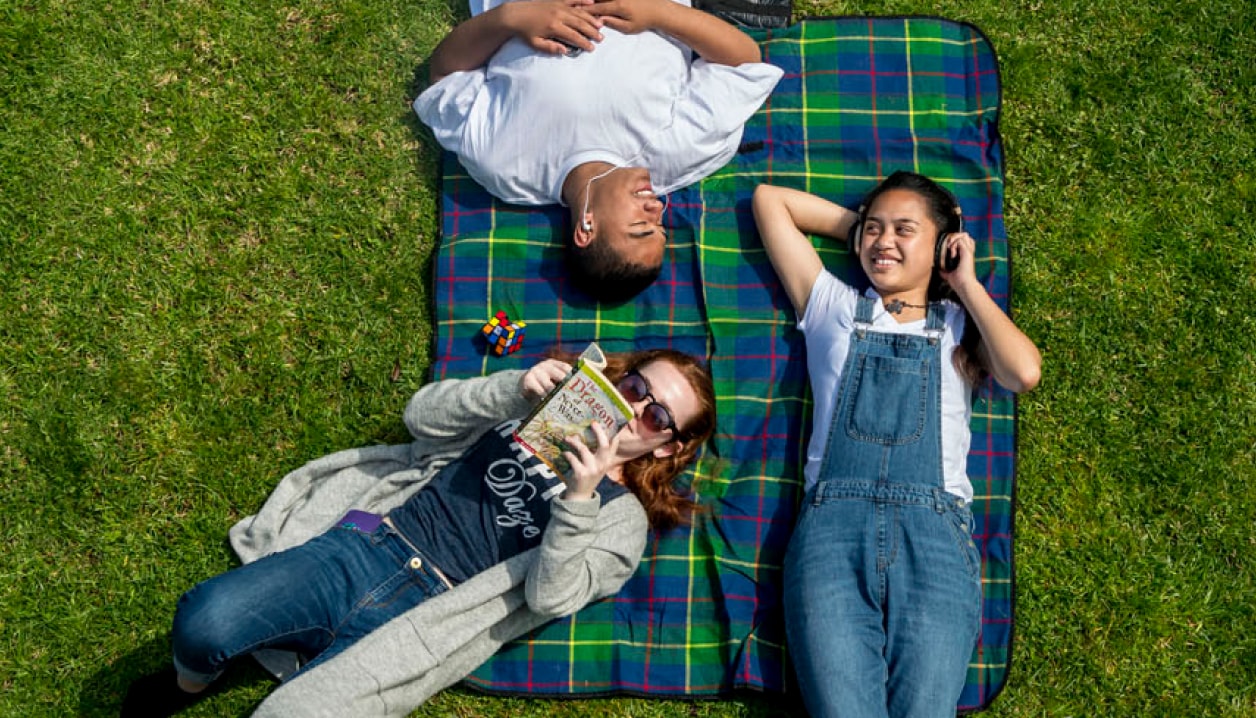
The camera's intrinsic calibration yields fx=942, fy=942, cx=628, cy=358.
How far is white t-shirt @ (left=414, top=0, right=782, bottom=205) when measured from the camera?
4523mm

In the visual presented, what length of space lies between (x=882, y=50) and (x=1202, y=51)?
66.8 inches

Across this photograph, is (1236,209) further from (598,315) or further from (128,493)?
(128,493)

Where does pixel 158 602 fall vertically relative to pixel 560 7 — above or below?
below

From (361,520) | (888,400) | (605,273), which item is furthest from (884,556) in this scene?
(361,520)

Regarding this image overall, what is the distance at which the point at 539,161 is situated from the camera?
4.63 m

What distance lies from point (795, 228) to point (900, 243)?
0.55 meters

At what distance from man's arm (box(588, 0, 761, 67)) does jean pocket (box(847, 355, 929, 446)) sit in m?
1.70

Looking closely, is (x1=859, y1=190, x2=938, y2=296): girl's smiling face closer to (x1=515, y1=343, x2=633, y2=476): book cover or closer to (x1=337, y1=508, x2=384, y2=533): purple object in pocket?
(x1=515, y1=343, x2=633, y2=476): book cover

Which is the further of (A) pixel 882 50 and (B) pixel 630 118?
(A) pixel 882 50

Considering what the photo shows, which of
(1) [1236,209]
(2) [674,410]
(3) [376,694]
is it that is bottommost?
(3) [376,694]

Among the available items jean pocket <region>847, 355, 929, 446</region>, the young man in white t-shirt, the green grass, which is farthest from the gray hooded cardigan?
jean pocket <region>847, 355, 929, 446</region>

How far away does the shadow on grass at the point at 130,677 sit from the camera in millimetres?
4262

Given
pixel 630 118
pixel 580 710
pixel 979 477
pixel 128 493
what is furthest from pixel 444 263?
pixel 979 477

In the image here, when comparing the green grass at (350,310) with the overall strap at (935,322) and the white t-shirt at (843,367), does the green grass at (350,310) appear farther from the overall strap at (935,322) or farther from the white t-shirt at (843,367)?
the overall strap at (935,322)
